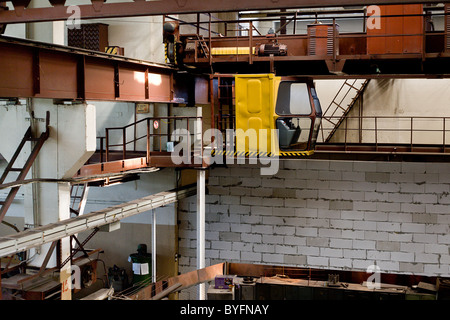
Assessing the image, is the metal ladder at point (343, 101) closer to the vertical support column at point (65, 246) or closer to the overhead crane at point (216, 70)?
the overhead crane at point (216, 70)

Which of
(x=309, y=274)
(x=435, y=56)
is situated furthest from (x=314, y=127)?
(x=309, y=274)

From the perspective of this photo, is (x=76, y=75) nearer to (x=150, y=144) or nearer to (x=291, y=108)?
(x=291, y=108)

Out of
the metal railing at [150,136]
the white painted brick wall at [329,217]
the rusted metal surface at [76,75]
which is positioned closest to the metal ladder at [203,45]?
the rusted metal surface at [76,75]

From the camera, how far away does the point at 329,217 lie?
695 inches

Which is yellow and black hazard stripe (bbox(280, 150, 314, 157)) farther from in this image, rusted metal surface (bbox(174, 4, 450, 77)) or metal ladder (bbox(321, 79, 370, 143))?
metal ladder (bbox(321, 79, 370, 143))

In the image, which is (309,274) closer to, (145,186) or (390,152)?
(390,152)

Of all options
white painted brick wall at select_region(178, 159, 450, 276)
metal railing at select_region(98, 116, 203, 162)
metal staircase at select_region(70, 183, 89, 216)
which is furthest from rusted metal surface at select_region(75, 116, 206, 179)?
white painted brick wall at select_region(178, 159, 450, 276)

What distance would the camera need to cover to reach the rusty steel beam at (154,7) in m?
6.60

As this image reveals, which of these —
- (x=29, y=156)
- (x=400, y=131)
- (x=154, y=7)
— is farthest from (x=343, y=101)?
(x=154, y=7)

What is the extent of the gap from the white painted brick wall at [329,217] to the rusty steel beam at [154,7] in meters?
10.6

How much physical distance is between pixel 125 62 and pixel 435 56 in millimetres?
8399

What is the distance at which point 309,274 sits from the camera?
17.5 metres

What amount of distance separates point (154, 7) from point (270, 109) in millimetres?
8147

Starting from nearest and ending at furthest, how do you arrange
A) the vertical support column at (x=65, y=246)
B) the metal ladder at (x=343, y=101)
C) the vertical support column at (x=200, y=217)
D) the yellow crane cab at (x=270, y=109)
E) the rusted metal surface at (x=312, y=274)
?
1. the vertical support column at (x=65, y=246)
2. the yellow crane cab at (x=270, y=109)
3. the vertical support column at (x=200, y=217)
4. the rusted metal surface at (x=312, y=274)
5. the metal ladder at (x=343, y=101)
